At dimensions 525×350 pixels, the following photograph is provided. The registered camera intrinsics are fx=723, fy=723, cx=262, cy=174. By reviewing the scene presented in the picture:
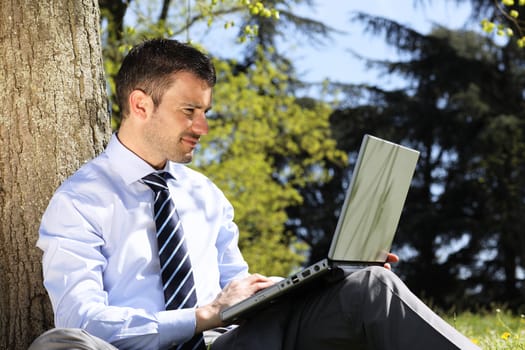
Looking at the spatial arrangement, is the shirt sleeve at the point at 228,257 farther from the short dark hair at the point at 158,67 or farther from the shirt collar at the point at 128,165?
the short dark hair at the point at 158,67

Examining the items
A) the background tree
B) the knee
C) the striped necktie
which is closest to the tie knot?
the striped necktie

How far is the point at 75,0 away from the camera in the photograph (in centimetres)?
329

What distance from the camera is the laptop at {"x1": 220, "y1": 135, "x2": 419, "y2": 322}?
2047 millimetres

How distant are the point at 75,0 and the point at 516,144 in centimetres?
1396

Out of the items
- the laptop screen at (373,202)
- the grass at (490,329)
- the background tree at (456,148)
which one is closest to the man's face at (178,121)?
the laptop screen at (373,202)

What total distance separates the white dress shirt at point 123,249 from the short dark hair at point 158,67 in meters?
0.22

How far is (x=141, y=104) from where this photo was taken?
2568mm

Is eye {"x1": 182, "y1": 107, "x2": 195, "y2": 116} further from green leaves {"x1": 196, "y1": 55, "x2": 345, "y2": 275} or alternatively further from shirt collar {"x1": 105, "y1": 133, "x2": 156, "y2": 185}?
green leaves {"x1": 196, "y1": 55, "x2": 345, "y2": 275}

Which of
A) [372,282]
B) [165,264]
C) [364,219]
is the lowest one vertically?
[165,264]

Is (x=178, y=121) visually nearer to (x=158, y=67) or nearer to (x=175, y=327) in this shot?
(x=158, y=67)

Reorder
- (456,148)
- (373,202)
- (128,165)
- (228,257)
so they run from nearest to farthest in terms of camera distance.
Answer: (373,202) → (128,165) → (228,257) → (456,148)

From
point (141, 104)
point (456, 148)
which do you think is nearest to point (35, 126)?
point (141, 104)

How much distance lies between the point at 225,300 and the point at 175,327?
6.8 inches

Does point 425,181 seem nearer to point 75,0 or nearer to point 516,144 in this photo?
point 516,144
